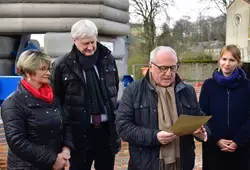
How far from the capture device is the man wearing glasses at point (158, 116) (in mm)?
2473

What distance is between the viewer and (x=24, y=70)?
101 inches

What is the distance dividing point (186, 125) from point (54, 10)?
126 inches

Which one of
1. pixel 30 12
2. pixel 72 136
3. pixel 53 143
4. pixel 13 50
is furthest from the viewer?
pixel 13 50

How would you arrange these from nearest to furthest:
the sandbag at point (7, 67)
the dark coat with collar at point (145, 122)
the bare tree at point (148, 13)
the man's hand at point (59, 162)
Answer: the dark coat with collar at point (145, 122)
the man's hand at point (59, 162)
the sandbag at point (7, 67)
the bare tree at point (148, 13)

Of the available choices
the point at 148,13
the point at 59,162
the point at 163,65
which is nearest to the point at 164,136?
the point at 163,65

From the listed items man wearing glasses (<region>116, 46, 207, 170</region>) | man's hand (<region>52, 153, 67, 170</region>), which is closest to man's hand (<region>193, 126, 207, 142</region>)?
man wearing glasses (<region>116, 46, 207, 170</region>)

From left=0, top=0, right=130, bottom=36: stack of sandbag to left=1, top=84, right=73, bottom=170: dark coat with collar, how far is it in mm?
2511

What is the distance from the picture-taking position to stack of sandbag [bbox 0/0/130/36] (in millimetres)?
4926

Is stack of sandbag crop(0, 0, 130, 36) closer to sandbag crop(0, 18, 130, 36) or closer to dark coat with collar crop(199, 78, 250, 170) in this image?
sandbag crop(0, 18, 130, 36)

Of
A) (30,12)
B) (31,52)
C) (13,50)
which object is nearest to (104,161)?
(31,52)

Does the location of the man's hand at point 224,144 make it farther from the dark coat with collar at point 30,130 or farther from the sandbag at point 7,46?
the sandbag at point 7,46

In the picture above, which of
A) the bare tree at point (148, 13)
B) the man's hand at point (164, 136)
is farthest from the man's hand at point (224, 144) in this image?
the bare tree at point (148, 13)

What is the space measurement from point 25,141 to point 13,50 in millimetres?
3586

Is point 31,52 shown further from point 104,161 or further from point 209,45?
point 209,45
